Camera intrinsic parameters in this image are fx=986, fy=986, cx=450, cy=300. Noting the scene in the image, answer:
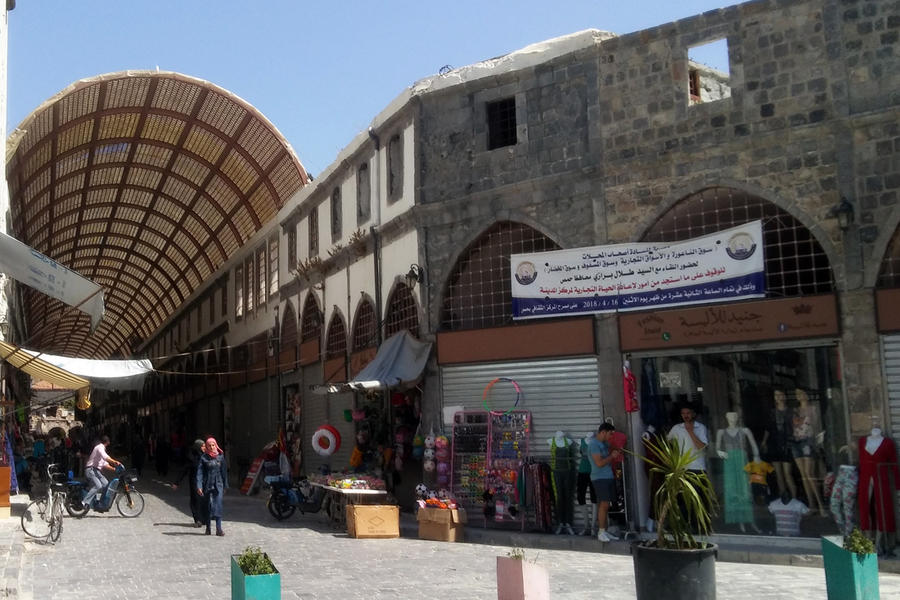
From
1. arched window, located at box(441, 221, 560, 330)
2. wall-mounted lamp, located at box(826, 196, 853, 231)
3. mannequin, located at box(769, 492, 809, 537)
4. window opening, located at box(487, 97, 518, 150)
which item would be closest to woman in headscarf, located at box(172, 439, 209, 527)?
arched window, located at box(441, 221, 560, 330)

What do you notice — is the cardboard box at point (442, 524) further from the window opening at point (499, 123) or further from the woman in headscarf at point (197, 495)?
the window opening at point (499, 123)

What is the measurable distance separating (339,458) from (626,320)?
9301mm

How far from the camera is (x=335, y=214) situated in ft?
72.8

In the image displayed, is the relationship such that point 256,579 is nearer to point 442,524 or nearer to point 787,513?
point 442,524

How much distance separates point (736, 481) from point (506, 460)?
3551mm

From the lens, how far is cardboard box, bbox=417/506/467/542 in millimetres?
14062

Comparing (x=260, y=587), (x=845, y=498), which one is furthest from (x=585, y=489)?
(x=260, y=587)

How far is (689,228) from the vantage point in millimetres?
13758

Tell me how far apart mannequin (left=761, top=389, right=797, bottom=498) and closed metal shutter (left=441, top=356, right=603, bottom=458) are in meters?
2.43

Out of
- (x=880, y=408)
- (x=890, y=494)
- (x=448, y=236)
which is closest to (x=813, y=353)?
(x=880, y=408)

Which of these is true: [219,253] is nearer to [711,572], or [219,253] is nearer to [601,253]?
[601,253]

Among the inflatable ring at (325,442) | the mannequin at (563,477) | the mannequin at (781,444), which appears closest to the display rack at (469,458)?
the mannequin at (563,477)

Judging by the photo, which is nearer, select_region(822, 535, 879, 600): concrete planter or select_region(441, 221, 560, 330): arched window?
select_region(822, 535, 879, 600): concrete planter

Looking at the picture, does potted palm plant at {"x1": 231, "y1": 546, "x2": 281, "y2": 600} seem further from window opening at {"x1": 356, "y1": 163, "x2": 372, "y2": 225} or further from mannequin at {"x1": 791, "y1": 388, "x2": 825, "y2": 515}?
window opening at {"x1": 356, "y1": 163, "x2": 372, "y2": 225}
